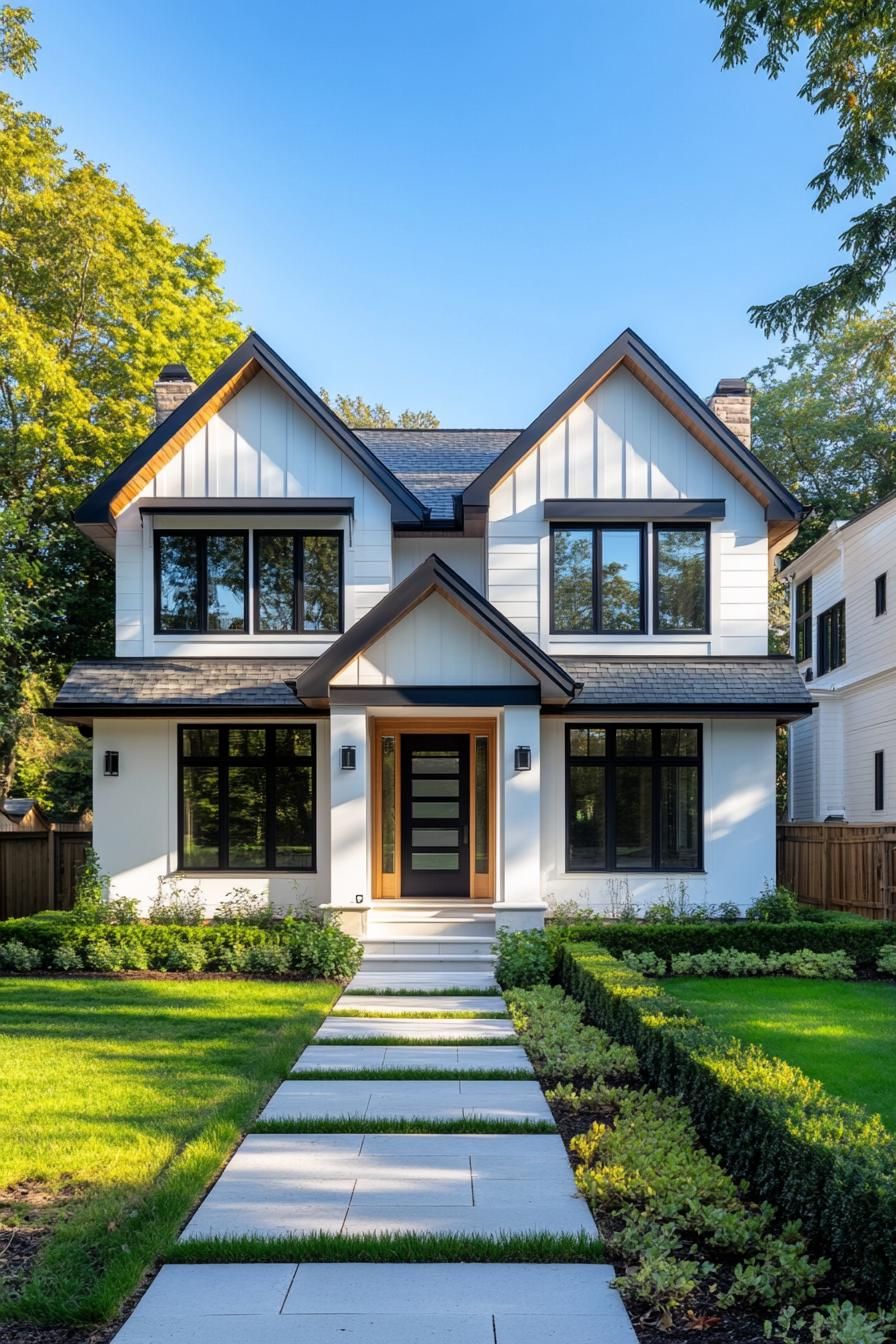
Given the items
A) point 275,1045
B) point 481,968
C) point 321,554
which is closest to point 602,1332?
point 275,1045

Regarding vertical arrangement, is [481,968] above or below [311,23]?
below

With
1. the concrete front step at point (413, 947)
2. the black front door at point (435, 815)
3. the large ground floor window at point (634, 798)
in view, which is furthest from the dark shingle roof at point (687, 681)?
the concrete front step at point (413, 947)

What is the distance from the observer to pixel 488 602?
46.6ft

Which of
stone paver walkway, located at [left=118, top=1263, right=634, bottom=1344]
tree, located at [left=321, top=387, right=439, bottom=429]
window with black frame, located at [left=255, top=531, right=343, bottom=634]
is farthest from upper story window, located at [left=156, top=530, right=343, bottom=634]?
tree, located at [left=321, top=387, right=439, bottom=429]

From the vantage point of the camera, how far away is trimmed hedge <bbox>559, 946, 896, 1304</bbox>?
4.02 metres

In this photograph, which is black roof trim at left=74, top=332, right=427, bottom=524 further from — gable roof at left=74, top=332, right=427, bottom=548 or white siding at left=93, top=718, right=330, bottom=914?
white siding at left=93, top=718, right=330, bottom=914

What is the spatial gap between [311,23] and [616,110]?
4.54 m

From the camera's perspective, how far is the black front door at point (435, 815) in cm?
1511

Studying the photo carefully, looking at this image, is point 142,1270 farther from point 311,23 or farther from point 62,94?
point 62,94

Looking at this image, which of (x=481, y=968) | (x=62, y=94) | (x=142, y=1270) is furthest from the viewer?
(x=62, y=94)

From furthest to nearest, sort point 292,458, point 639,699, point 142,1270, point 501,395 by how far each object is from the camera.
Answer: point 501,395 < point 292,458 < point 639,699 < point 142,1270

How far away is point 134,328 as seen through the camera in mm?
22766

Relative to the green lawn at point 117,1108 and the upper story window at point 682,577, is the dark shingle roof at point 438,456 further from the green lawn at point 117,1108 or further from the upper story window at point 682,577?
the green lawn at point 117,1108

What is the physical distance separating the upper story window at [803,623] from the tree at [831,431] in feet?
21.6
